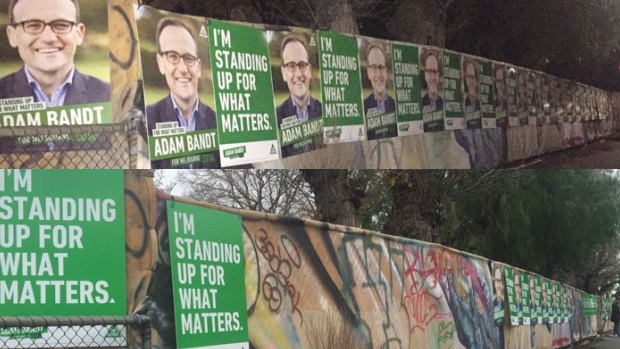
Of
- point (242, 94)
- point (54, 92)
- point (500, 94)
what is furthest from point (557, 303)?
point (54, 92)

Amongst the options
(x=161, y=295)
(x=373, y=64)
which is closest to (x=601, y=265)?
(x=373, y=64)

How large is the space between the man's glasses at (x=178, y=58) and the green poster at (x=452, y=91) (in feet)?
26.1

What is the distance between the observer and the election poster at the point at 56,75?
7.19 m

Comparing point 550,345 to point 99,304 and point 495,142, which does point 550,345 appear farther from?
point 99,304

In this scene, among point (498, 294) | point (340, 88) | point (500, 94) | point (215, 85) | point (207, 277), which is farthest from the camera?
point (500, 94)

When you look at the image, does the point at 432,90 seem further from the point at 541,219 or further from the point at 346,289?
the point at 541,219

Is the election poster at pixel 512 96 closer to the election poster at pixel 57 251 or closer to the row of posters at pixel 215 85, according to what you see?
the row of posters at pixel 215 85

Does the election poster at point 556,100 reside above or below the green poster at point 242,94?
above

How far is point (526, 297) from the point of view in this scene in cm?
1791

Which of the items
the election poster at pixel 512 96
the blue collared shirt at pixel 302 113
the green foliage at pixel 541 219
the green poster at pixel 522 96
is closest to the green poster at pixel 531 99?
the green poster at pixel 522 96

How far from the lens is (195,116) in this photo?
821 cm

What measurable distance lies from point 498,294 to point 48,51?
33.6ft

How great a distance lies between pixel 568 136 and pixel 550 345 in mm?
6650

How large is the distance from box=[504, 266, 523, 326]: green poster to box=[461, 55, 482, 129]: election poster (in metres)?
2.90
